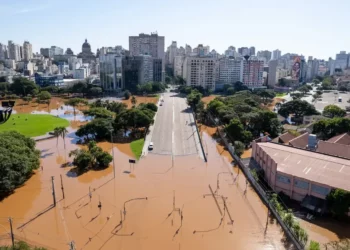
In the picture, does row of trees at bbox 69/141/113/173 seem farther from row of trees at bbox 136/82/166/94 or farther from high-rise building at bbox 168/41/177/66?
high-rise building at bbox 168/41/177/66

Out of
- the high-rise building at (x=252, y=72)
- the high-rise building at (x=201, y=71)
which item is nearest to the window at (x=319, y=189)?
the high-rise building at (x=201, y=71)

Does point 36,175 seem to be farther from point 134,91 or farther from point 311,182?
point 134,91

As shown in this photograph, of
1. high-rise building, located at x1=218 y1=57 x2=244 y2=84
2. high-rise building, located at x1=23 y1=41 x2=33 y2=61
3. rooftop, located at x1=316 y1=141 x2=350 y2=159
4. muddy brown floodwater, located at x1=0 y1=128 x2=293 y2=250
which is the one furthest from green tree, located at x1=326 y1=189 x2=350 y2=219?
high-rise building, located at x1=23 y1=41 x2=33 y2=61

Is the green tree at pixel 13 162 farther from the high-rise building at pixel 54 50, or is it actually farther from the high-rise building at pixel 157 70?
the high-rise building at pixel 54 50

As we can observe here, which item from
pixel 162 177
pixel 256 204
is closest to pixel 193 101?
pixel 162 177

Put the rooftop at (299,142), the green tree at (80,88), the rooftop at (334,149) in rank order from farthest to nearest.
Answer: the green tree at (80,88)
the rooftop at (299,142)
the rooftop at (334,149)

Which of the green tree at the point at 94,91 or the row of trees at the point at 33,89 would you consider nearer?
the row of trees at the point at 33,89
